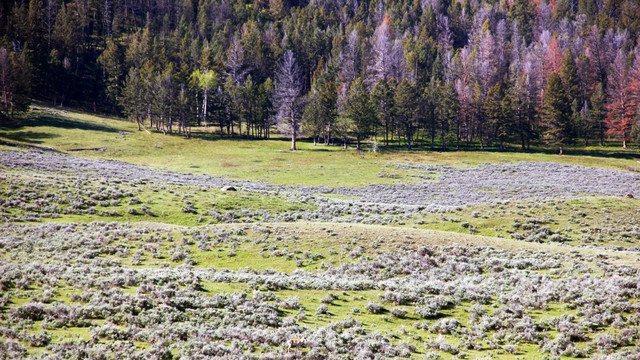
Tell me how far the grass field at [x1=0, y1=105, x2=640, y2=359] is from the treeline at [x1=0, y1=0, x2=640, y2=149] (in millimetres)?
53014

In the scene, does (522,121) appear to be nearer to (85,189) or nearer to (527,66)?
(527,66)

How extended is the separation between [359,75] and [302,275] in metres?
111

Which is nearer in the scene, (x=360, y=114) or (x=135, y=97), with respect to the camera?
(x=360, y=114)

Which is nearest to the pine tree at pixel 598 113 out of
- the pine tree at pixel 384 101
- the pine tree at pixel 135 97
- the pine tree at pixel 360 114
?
the pine tree at pixel 384 101

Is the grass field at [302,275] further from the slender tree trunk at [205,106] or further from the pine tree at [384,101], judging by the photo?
the slender tree trunk at [205,106]

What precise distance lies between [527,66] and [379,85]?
45.8 meters

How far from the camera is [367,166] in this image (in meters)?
73.2

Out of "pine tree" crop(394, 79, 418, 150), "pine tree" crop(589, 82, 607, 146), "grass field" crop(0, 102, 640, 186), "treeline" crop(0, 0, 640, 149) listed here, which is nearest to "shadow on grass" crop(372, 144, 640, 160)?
"grass field" crop(0, 102, 640, 186)

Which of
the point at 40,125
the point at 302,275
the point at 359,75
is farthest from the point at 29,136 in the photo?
the point at 359,75

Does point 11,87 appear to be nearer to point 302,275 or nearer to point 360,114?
point 360,114

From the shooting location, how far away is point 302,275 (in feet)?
62.8

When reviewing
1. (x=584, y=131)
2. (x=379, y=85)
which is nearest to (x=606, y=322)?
(x=379, y=85)

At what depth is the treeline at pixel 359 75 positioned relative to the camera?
94.9 m

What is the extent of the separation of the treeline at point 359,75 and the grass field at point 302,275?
174 feet
